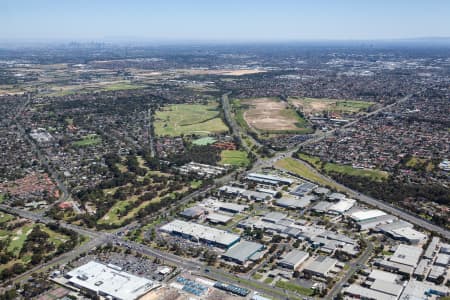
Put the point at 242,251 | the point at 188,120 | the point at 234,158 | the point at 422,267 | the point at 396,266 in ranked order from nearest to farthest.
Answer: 1. the point at 396,266
2. the point at 422,267
3. the point at 242,251
4. the point at 234,158
5. the point at 188,120

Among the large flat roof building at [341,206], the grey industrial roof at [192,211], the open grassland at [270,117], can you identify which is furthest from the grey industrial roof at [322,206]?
the open grassland at [270,117]

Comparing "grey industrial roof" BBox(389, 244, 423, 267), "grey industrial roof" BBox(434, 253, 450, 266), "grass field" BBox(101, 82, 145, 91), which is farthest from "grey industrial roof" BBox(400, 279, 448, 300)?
"grass field" BBox(101, 82, 145, 91)

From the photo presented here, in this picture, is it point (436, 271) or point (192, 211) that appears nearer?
point (436, 271)

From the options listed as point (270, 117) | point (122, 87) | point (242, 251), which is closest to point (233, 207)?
point (242, 251)

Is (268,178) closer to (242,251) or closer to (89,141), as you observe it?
(242,251)

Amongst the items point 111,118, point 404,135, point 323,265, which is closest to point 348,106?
point 404,135

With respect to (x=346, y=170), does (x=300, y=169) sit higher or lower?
lower

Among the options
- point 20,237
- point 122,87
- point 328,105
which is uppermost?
point 122,87
